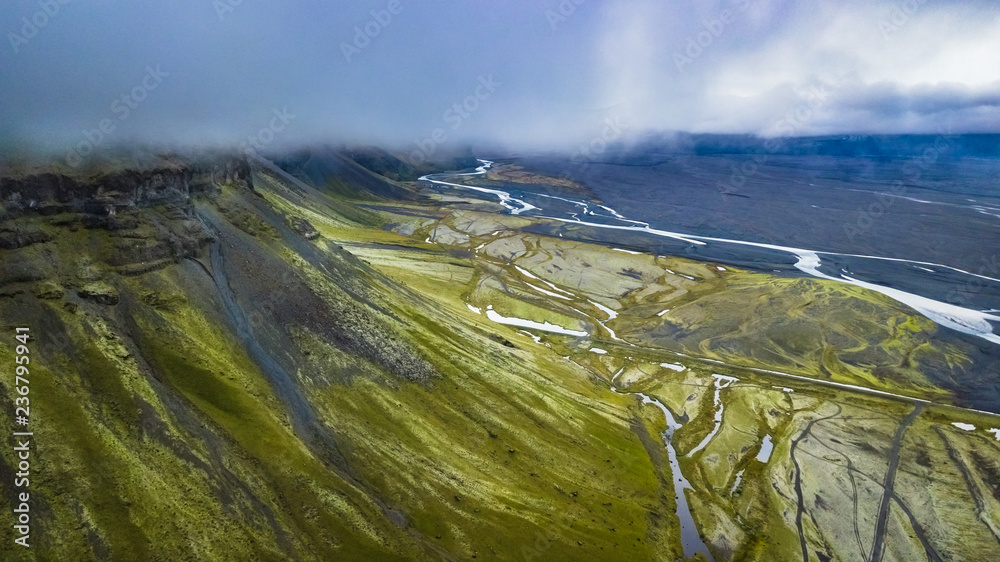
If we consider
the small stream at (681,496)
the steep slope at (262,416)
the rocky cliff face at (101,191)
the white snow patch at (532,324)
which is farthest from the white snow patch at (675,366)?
the rocky cliff face at (101,191)

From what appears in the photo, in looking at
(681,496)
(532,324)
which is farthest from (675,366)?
(681,496)

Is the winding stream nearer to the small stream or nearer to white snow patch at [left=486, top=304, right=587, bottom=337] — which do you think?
white snow patch at [left=486, top=304, right=587, bottom=337]

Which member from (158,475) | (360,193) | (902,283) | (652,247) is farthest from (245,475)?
(360,193)

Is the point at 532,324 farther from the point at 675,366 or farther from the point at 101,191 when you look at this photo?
the point at 101,191

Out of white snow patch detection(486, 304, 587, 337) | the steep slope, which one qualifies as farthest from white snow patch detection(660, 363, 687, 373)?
the steep slope

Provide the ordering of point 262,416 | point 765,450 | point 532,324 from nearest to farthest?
point 262,416, point 765,450, point 532,324

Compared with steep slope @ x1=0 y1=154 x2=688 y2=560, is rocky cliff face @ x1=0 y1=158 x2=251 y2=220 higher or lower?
higher

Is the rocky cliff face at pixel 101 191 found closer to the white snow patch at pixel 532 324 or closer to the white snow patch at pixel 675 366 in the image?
the white snow patch at pixel 532 324

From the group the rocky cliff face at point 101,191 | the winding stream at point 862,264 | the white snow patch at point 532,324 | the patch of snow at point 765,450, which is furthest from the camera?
Answer: the winding stream at point 862,264
